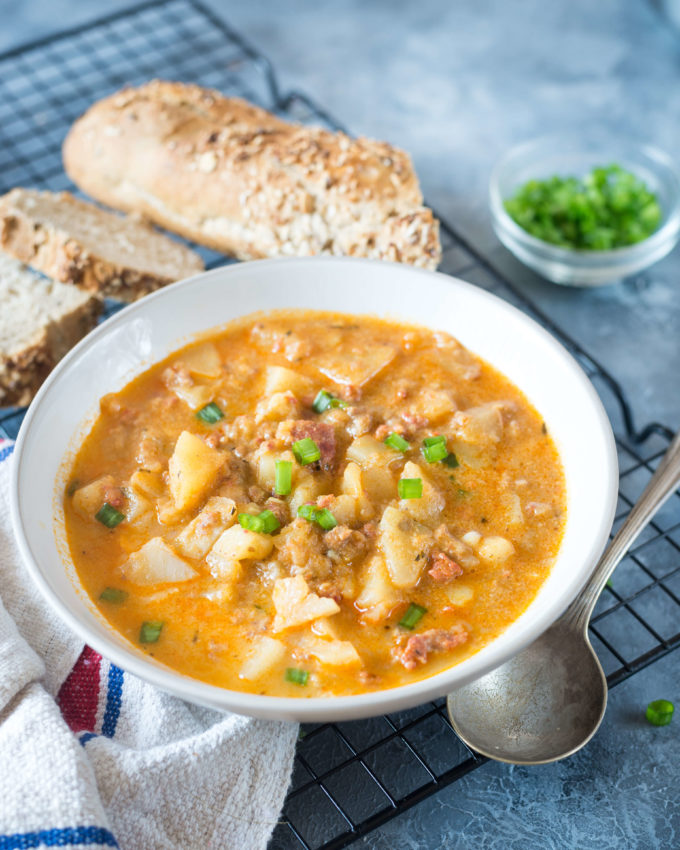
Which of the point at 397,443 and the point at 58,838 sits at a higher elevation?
the point at 397,443

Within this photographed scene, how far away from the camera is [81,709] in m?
3.35

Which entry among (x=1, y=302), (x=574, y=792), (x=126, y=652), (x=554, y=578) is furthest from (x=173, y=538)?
(x=1, y=302)

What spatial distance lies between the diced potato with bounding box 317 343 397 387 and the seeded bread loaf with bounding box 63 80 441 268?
2.76 feet

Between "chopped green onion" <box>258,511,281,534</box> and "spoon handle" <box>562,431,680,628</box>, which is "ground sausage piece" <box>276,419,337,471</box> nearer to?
"chopped green onion" <box>258,511,281,534</box>

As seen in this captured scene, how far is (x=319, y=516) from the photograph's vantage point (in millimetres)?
3389

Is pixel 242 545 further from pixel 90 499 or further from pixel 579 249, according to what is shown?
pixel 579 249

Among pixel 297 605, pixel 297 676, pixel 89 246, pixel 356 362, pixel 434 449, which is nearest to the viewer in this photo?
pixel 297 676

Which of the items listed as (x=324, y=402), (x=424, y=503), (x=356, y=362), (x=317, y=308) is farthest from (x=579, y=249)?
(x=424, y=503)

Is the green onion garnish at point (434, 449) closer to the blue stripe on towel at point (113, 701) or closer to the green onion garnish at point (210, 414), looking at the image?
the green onion garnish at point (210, 414)

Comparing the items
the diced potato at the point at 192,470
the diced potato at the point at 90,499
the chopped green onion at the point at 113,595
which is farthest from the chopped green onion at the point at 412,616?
the diced potato at the point at 90,499

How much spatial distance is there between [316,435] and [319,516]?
40 centimetres

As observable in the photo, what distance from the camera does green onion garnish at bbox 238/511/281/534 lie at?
3.34 m

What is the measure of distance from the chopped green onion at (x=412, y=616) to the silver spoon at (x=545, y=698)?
15.5 inches

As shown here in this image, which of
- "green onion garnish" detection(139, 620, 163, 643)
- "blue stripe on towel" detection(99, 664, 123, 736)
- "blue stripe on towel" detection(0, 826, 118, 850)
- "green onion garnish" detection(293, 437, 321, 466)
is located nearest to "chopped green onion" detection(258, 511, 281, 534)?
"green onion garnish" detection(293, 437, 321, 466)
